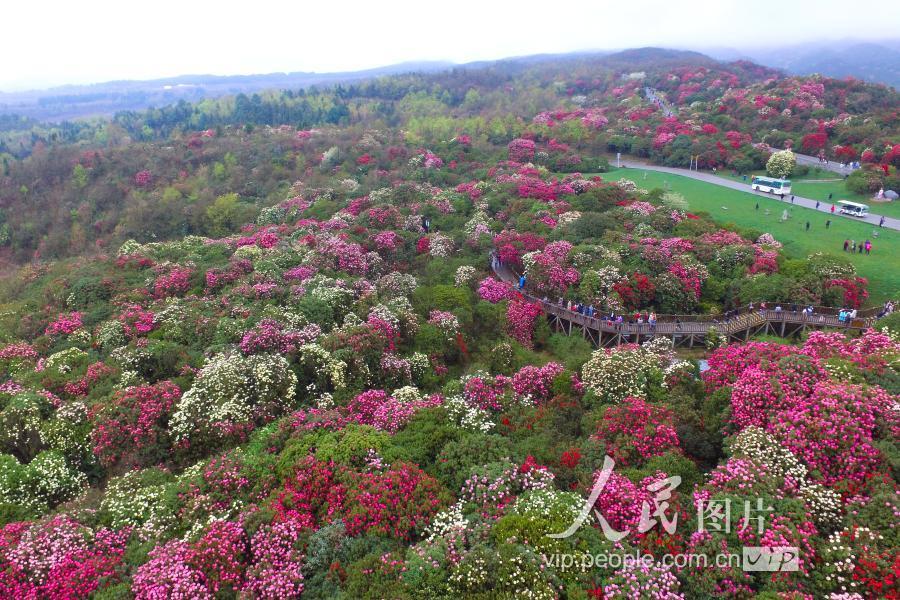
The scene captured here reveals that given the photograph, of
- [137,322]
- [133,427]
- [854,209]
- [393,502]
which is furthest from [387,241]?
[854,209]

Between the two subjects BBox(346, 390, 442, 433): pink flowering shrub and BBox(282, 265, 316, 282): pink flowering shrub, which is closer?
BBox(346, 390, 442, 433): pink flowering shrub

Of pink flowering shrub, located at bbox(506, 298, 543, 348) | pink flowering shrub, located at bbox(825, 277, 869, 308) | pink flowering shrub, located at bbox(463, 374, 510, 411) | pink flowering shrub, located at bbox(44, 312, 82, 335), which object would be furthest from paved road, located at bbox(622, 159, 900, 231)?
pink flowering shrub, located at bbox(44, 312, 82, 335)

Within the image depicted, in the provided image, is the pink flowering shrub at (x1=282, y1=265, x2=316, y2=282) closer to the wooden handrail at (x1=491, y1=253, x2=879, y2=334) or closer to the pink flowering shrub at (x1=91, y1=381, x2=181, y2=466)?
the pink flowering shrub at (x1=91, y1=381, x2=181, y2=466)

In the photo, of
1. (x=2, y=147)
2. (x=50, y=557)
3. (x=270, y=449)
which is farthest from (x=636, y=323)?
(x=2, y=147)

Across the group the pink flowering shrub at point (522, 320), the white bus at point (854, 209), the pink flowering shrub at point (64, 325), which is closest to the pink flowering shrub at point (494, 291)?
the pink flowering shrub at point (522, 320)

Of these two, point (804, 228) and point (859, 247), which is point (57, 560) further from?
point (804, 228)

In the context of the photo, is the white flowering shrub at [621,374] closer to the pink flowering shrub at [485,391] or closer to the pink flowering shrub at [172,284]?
the pink flowering shrub at [485,391]
